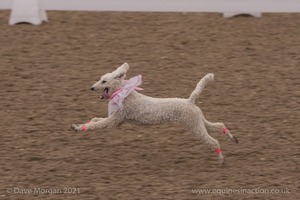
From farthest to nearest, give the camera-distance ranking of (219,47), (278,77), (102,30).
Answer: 1. (102,30)
2. (219,47)
3. (278,77)

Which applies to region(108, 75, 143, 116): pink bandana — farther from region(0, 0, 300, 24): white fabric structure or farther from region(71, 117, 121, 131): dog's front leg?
region(0, 0, 300, 24): white fabric structure

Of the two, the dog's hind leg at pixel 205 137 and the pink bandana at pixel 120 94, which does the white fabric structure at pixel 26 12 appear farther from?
the dog's hind leg at pixel 205 137

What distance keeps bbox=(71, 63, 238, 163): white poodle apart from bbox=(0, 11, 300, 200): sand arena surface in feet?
1.15

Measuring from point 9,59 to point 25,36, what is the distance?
730 mm

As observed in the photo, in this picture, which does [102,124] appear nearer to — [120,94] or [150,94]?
[120,94]

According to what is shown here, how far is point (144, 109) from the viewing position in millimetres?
6184

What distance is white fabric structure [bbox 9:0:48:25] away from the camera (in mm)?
9664

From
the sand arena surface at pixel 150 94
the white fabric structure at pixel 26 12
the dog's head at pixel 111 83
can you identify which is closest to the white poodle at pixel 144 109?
the dog's head at pixel 111 83

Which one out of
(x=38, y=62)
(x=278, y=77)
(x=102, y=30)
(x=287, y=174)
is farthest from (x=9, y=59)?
(x=287, y=174)

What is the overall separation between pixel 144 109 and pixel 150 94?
1685 mm

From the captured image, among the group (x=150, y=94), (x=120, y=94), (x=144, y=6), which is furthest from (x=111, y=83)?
(x=144, y=6)

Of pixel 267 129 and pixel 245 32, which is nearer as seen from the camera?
pixel 267 129

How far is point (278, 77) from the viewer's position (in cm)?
827

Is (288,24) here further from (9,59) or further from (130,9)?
(9,59)
